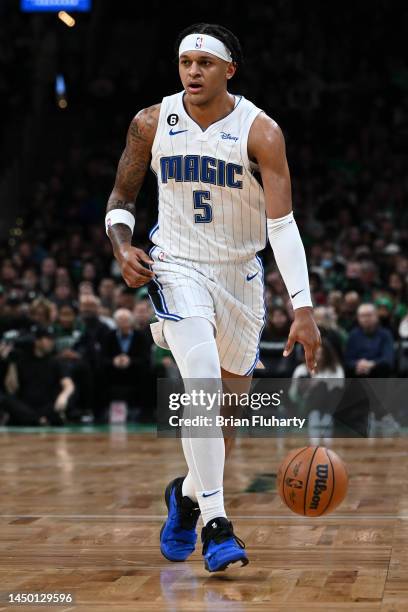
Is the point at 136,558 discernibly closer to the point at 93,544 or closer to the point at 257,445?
the point at 93,544

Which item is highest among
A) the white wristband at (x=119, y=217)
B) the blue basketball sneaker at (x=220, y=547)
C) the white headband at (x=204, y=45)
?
the white headband at (x=204, y=45)

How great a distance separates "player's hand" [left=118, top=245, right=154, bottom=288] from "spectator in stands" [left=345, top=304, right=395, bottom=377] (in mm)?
7916

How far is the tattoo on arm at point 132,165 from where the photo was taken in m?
5.33

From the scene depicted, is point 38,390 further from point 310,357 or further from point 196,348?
point 310,357

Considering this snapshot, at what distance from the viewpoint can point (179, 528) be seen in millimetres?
5238

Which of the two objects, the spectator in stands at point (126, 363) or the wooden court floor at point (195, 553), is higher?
the spectator in stands at point (126, 363)

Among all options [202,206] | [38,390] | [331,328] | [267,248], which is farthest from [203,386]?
[267,248]

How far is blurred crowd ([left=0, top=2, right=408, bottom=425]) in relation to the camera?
13070 millimetres

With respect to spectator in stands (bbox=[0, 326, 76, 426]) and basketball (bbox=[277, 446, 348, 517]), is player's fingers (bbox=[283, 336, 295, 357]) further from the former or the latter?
spectator in stands (bbox=[0, 326, 76, 426])

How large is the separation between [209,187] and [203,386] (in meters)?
0.88

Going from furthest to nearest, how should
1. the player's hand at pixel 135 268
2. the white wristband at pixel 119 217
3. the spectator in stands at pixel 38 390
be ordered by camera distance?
1. the spectator in stands at pixel 38 390
2. the white wristband at pixel 119 217
3. the player's hand at pixel 135 268

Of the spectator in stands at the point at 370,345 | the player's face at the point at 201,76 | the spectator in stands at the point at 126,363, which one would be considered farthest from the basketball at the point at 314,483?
the spectator in stands at the point at 126,363

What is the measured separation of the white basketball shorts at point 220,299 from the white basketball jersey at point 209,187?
5 cm

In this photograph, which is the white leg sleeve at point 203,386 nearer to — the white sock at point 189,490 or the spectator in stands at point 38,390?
the white sock at point 189,490
